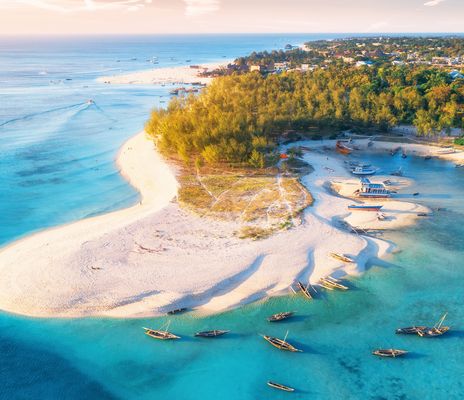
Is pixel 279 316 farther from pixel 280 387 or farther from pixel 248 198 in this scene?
pixel 248 198

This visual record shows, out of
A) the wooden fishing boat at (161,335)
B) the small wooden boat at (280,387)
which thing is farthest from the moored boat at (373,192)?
the wooden fishing boat at (161,335)

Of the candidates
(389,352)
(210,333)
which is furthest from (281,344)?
(389,352)

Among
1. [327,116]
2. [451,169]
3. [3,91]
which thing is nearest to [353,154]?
[327,116]

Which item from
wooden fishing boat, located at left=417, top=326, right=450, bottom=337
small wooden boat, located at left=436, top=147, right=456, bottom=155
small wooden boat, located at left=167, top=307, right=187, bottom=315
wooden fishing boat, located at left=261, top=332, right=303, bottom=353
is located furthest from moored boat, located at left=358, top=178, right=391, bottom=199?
small wooden boat, located at left=167, top=307, right=187, bottom=315

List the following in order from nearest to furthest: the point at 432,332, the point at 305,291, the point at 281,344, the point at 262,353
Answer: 1. the point at 262,353
2. the point at 281,344
3. the point at 432,332
4. the point at 305,291

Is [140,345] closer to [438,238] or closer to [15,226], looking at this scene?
[15,226]

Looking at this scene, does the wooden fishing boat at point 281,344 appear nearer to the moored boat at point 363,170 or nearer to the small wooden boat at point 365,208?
the small wooden boat at point 365,208
